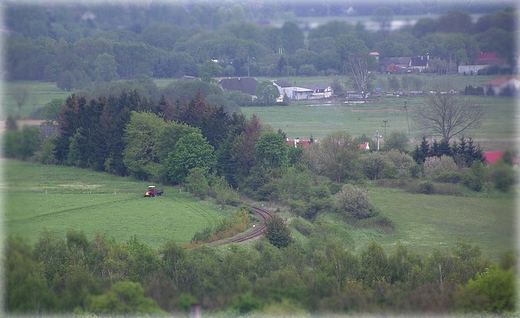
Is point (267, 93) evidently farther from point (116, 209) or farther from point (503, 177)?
point (503, 177)

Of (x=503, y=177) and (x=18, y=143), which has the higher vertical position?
(x=18, y=143)

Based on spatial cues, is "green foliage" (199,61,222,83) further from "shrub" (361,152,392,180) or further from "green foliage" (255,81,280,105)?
"shrub" (361,152,392,180)

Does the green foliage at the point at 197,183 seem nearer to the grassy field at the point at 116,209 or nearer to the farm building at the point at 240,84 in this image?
the grassy field at the point at 116,209

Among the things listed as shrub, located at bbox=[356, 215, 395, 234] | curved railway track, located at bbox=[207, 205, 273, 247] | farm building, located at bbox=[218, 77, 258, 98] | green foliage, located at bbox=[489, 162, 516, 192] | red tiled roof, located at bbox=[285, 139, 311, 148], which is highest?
farm building, located at bbox=[218, 77, 258, 98]

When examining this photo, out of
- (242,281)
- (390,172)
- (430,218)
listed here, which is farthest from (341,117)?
(242,281)

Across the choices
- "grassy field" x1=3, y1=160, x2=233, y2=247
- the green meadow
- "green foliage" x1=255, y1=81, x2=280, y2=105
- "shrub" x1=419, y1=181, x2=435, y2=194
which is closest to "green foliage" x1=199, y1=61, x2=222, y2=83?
"green foliage" x1=255, y1=81, x2=280, y2=105

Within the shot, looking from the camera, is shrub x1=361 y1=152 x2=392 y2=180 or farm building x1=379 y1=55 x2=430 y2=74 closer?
farm building x1=379 y1=55 x2=430 y2=74

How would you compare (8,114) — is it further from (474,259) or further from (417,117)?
(417,117)
